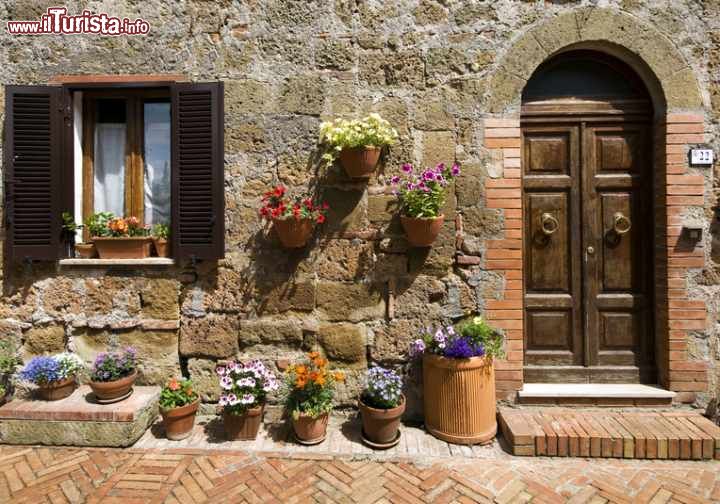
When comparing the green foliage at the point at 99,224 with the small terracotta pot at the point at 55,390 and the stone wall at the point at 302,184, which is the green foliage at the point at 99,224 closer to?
the stone wall at the point at 302,184

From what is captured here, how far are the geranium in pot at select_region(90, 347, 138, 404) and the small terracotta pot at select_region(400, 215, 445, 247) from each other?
2667 mm

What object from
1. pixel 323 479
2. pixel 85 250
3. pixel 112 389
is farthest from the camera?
pixel 85 250

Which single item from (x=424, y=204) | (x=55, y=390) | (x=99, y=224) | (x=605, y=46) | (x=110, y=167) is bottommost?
(x=55, y=390)

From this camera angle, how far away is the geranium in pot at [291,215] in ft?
11.1

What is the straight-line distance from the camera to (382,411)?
124 inches

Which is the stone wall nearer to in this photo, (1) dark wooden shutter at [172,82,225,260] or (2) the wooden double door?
(1) dark wooden shutter at [172,82,225,260]

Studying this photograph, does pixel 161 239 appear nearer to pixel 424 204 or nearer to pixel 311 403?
pixel 311 403

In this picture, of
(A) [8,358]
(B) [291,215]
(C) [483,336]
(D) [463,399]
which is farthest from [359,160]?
(A) [8,358]

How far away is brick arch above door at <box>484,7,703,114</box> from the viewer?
3.46 m

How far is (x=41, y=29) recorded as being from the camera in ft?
12.1

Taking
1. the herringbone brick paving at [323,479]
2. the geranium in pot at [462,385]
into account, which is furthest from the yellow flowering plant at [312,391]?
the geranium in pot at [462,385]

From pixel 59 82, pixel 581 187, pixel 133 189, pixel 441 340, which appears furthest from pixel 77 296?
pixel 581 187

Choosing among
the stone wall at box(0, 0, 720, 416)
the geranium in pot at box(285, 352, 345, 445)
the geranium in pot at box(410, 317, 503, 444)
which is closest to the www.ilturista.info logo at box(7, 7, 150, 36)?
the stone wall at box(0, 0, 720, 416)

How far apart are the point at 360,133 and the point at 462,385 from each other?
222 cm
